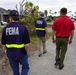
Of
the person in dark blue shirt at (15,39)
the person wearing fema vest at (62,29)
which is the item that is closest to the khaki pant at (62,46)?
the person wearing fema vest at (62,29)

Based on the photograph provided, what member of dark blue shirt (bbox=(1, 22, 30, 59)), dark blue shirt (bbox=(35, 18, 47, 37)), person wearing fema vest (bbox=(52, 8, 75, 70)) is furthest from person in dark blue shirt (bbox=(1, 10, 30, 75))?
dark blue shirt (bbox=(35, 18, 47, 37))

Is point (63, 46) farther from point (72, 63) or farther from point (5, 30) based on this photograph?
point (5, 30)

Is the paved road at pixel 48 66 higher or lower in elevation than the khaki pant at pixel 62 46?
lower

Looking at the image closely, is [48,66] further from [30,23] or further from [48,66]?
[30,23]

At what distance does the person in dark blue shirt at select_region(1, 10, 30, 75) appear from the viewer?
4.80m

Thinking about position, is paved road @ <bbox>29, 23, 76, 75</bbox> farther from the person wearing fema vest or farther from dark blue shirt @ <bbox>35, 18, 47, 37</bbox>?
dark blue shirt @ <bbox>35, 18, 47, 37</bbox>

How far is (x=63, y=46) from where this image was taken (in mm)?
7148

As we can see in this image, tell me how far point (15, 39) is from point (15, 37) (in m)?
0.04

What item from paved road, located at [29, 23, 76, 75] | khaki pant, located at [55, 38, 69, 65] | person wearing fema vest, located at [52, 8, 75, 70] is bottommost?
paved road, located at [29, 23, 76, 75]

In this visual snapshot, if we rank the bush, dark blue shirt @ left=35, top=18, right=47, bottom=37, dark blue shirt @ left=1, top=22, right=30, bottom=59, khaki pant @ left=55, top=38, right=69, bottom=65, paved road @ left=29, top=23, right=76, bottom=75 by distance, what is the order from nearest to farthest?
1. dark blue shirt @ left=1, top=22, right=30, bottom=59
2. paved road @ left=29, top=23, right=76, bottom=75
3. khaki pant @ left=55, top=38, right=69, bottom=65
4. dark blue shirt @ left=35, top=18, right=47, bottom=37
5. the bush

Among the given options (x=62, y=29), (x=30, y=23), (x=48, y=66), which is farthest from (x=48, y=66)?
(x=30, y=23)

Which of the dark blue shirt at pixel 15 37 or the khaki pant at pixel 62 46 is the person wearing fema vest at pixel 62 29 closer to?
the khaki pant at pixel 62 46

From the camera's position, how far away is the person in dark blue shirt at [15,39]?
4801mm

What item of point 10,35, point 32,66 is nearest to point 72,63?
point 32,66
